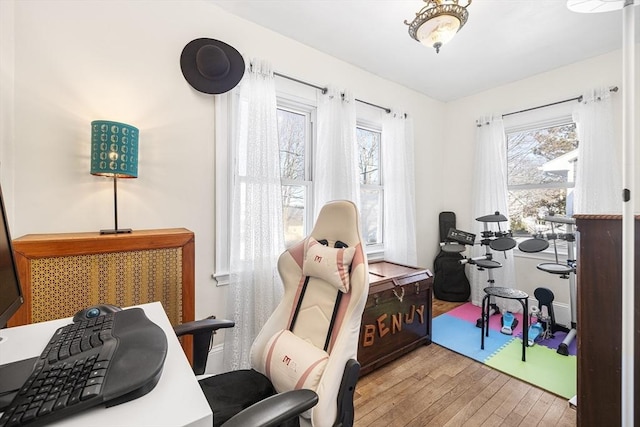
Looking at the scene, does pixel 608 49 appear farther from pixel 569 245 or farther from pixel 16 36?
pixel 16 36

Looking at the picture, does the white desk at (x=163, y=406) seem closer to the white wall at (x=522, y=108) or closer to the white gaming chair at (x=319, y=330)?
the white gaming chair at (x=319, y=330)

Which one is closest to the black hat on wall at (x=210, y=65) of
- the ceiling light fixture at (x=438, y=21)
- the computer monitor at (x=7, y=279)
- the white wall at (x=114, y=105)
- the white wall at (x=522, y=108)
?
the white wall at (x=114, y=105)

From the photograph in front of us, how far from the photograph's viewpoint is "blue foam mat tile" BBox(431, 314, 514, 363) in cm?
233

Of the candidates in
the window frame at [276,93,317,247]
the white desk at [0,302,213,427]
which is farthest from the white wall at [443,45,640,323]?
the white desk at [0,302,213,427]

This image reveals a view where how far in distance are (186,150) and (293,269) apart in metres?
1.19

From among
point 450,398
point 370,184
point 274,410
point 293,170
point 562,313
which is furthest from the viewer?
point 370,184

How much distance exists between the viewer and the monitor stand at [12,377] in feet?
1.84

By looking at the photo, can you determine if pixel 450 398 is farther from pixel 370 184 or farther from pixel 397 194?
pixel 370 184

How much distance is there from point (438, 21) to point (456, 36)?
3.00ft

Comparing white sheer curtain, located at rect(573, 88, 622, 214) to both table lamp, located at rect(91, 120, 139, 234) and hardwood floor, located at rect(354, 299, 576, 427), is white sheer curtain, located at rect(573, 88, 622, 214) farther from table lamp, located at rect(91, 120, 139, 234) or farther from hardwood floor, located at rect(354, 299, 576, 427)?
table lamp, located at rect(91, 120, 139, 234)

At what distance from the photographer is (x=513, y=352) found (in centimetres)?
232

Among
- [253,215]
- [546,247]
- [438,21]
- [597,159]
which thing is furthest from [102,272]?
[597,159]

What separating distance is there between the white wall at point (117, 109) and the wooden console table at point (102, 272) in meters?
0.31

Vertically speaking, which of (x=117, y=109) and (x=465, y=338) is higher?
(x=117, y=109)
